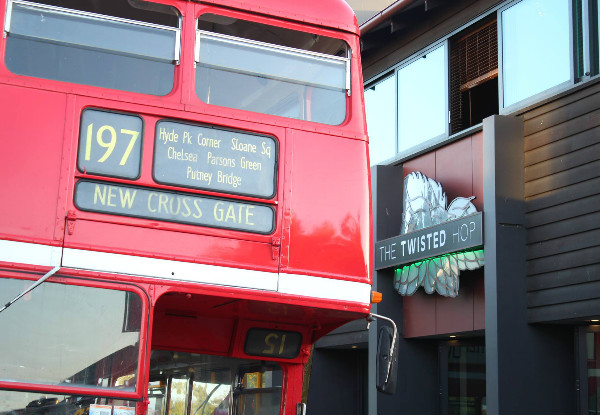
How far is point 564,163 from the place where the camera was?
12.6 m

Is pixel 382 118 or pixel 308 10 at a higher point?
pixel 382 118

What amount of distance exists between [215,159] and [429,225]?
8545mm

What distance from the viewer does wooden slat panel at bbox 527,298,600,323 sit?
11.8 m

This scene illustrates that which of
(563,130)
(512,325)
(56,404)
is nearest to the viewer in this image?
(56,404)

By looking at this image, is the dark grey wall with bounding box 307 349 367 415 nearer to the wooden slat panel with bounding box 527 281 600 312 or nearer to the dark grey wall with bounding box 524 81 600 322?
the wooden slat panel with bounding box 527 281 600 312

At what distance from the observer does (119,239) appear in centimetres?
647

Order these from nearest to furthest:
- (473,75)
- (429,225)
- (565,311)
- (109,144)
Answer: (109,144)
(565,311)
(473,75)
(429,225)

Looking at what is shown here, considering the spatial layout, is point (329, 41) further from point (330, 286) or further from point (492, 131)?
point (492, 131)

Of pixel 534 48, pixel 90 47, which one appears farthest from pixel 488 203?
pixel 90 47

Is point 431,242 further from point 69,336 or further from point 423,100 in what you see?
point 69,336

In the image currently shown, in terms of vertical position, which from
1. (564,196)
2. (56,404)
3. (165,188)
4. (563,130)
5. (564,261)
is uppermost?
(563,130)

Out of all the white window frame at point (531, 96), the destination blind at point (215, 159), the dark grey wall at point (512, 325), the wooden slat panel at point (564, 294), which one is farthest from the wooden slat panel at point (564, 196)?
the destination blind at point (215, 159)

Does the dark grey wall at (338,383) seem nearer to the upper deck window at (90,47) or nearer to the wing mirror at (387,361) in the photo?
the wing mirror at (387,361)

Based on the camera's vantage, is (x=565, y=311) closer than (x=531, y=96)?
Yes
